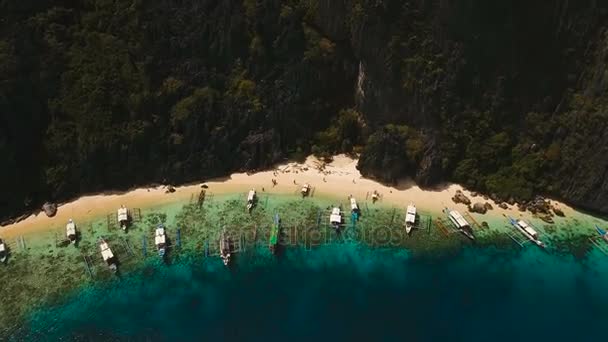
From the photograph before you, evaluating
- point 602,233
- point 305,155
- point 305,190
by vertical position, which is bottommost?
point 602,233

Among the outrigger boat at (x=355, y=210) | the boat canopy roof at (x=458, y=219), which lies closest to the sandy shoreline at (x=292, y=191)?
the outrigger boat at (x=355, y=210)

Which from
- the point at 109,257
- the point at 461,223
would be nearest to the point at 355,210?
the point at 461,223

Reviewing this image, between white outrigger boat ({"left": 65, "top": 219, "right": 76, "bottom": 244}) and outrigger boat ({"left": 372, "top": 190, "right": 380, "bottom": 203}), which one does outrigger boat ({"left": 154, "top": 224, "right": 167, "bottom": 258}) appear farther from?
outrigger boat ({"left": 372, "top": 190, "right": 380, "bottom": 203})

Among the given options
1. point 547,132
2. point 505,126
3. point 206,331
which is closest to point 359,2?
point 505,126

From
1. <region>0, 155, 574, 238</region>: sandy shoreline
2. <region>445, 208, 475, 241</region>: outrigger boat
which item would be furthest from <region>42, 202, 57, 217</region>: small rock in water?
<region>445, 208, 475, 241</region>: outrigger boat

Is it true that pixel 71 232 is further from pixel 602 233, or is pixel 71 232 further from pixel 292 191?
pixel 602 233

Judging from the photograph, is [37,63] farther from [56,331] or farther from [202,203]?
[56,331]
